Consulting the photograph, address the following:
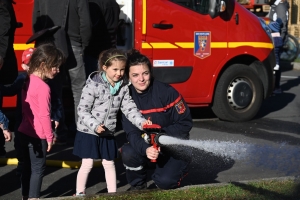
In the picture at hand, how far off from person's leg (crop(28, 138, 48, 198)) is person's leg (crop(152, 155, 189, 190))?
925 mm

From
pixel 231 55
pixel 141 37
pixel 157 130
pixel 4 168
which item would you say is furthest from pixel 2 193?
pixel 231 55

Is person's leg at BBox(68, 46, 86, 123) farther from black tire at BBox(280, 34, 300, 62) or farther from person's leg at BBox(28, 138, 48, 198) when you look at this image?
black tire at BBox(280, 34, 300, 62)

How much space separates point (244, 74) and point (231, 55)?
414 millimetres

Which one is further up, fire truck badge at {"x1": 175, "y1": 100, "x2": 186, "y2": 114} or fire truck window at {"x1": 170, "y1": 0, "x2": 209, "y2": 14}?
fire truck window at {"x1": 170, "y1": 0, "x2": 209, "y2": 14}

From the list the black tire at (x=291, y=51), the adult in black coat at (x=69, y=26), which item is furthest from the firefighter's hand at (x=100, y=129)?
the black tire at (x=291, y=51)

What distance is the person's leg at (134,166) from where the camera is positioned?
5457 mm

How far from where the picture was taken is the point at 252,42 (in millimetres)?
9617

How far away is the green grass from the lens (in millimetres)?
5270

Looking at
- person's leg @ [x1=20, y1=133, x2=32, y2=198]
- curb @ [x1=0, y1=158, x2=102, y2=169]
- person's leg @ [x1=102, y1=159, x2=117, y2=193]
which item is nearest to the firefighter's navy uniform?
person's leg @ [x1=102, y1=159, x2=117, y2=193]

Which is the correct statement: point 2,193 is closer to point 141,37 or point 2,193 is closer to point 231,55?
point 141,37

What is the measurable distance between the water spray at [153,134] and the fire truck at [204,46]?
3589 millimetres

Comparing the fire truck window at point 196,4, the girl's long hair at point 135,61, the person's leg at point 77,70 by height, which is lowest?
the person's leg at point 77,70

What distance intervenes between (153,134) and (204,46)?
14.3ft

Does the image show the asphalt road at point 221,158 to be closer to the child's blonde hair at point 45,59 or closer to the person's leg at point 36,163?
the person's leg at point 36,163
